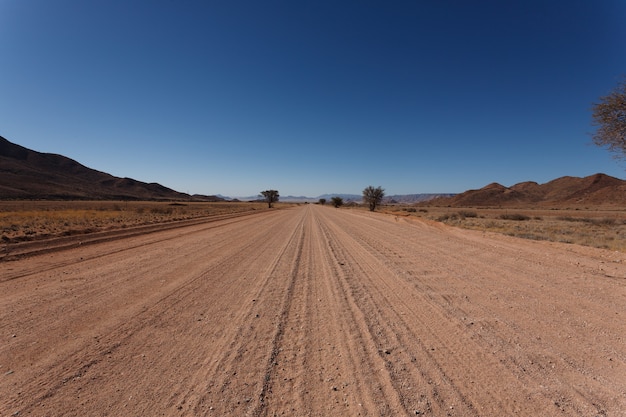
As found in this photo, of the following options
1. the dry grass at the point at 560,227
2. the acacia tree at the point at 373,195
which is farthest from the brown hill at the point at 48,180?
the dry grass at the point at 560,227

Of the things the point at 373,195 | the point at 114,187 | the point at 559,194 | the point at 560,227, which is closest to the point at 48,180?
the point at 114,187

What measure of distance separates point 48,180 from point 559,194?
23819cm

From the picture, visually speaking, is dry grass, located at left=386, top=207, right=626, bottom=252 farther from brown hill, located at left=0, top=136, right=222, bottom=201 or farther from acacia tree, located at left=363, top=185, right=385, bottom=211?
brown hill, located at left=0, top=136, right=222, bottom=201

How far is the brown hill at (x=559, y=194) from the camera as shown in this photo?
103m

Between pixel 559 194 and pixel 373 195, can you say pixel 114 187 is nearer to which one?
pixel 373 195

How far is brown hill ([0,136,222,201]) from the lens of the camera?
108m

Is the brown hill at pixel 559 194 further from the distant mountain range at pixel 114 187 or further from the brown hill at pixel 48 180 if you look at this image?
the brown hill at pixel 48 180

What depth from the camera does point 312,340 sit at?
164 inches

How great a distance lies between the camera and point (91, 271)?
8.00 metres

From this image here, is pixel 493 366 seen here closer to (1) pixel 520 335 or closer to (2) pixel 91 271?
(1) pixel 520 335

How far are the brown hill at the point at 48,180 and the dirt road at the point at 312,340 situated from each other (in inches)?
4622

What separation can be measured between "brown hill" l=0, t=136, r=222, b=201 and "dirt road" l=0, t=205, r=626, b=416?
117 metres

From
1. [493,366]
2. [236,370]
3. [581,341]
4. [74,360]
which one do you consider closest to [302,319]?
[236,370]

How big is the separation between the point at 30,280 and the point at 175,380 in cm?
670
